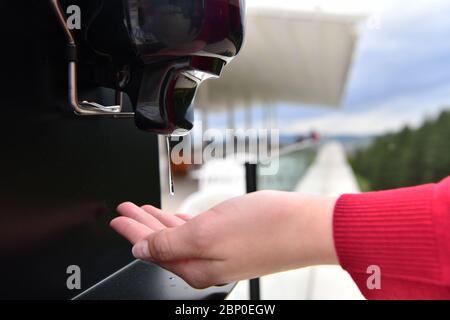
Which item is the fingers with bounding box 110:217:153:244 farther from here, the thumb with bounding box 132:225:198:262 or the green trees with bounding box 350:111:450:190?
the green trees with bounding box 350:111:450:190

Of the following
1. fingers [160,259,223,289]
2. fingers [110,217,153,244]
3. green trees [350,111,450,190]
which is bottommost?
green trees [350,111,450,190]

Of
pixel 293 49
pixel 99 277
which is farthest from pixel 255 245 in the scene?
pixel 293 49

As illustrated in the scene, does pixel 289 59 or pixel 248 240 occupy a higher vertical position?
pixel 289 59

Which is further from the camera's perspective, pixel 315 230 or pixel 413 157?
pixel 413 157

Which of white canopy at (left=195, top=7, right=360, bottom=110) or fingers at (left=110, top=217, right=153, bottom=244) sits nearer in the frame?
fingers at (left=110, top=217, right=153, bottom=244)

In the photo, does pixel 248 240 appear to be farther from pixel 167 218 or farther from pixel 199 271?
pixel 167 218

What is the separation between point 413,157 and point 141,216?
834 cm

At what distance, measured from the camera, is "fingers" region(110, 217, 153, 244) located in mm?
640

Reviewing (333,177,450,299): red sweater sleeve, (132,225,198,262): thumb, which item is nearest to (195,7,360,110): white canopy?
(132,225,198,262): thumb

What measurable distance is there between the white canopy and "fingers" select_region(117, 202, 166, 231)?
15.5ft

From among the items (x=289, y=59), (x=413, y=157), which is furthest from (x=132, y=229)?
(x=289, y=59)

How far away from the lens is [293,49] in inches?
374

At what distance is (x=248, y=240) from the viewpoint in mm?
503
